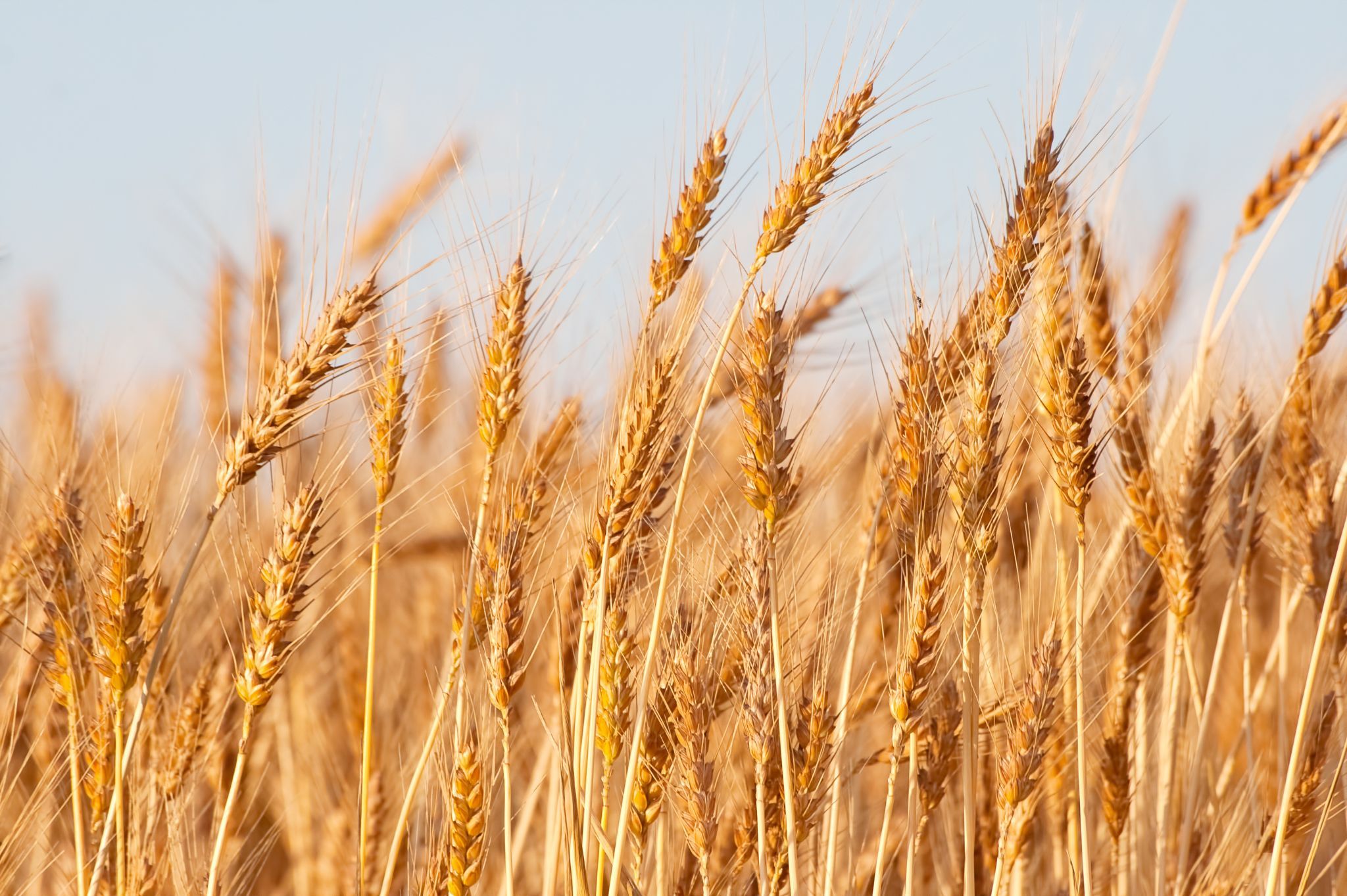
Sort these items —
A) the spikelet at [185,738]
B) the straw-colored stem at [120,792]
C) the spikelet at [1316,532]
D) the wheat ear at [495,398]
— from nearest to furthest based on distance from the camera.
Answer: the straw-colored stem at [120,792]
the wheat ear at [495,398]
the spikelet at [185,738]
the spikelet at [1316,532]

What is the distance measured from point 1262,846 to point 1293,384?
32.8 inches

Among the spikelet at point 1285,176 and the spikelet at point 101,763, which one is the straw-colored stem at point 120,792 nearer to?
the spikelet at point 101,763

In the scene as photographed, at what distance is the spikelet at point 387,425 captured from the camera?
1688 mm

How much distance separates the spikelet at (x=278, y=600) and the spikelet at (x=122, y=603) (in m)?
0.14

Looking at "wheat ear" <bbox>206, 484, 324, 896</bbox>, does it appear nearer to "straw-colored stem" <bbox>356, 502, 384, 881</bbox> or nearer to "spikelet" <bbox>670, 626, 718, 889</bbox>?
"straw-colored stem" <bbox>356, 502, 384, 881</bbox>

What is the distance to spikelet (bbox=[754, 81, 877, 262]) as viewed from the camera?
1.60m

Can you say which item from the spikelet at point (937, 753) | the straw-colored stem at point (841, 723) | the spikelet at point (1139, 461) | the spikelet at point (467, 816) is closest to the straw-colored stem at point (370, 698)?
the spikelet at point (467, 816)

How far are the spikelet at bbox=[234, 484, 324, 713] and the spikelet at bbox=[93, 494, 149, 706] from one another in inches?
5.4

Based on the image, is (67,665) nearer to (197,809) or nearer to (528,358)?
(528,358)

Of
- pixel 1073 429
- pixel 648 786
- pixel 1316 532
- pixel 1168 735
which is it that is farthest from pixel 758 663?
pixel 1316 532

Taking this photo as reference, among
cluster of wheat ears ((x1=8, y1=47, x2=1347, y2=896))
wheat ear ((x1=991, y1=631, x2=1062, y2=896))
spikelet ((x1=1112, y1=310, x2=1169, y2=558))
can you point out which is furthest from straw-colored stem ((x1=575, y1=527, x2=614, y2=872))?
spikelet ((x1=1112, y1=310, x2=1169, y2=558))

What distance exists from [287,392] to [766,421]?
66 centimetres

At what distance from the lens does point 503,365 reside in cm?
173

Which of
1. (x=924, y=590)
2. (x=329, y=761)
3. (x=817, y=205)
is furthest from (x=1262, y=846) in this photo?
(x=329, y=761)
